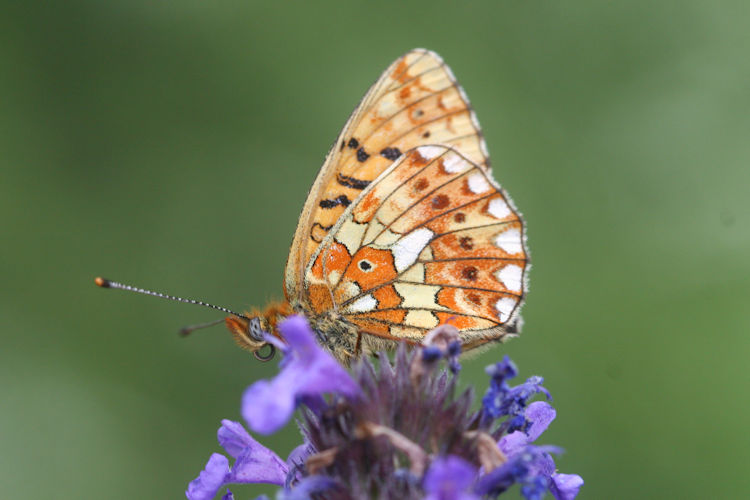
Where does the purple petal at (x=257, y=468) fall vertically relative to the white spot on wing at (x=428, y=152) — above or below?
below

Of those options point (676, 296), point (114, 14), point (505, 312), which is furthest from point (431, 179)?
point (114, 14)

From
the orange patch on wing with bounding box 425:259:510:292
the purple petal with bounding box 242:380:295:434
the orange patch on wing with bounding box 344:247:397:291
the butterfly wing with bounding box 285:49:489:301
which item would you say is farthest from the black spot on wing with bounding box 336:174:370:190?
the purple petal with bounding box 242:380:295:434

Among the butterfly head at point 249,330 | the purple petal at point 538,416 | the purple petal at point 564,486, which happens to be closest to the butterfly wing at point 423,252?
the butterfly head at point 249,330

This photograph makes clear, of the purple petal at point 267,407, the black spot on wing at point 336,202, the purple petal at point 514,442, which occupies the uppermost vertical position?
the black spot on wing at point 336,202

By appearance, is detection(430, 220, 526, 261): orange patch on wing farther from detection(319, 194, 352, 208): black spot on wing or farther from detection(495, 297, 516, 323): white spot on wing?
detection(319, 194, 352, 208): black spot on wing

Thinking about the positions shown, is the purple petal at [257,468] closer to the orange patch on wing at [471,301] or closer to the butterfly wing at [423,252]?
the butterfly wing at [423,252]

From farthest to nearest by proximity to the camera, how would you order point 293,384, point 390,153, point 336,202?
1. point 390,153
2. point 336,202
3. point 293,384

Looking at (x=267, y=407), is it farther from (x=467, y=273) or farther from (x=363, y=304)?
(x=467, y=273)

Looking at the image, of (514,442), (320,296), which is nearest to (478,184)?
(320,296)
